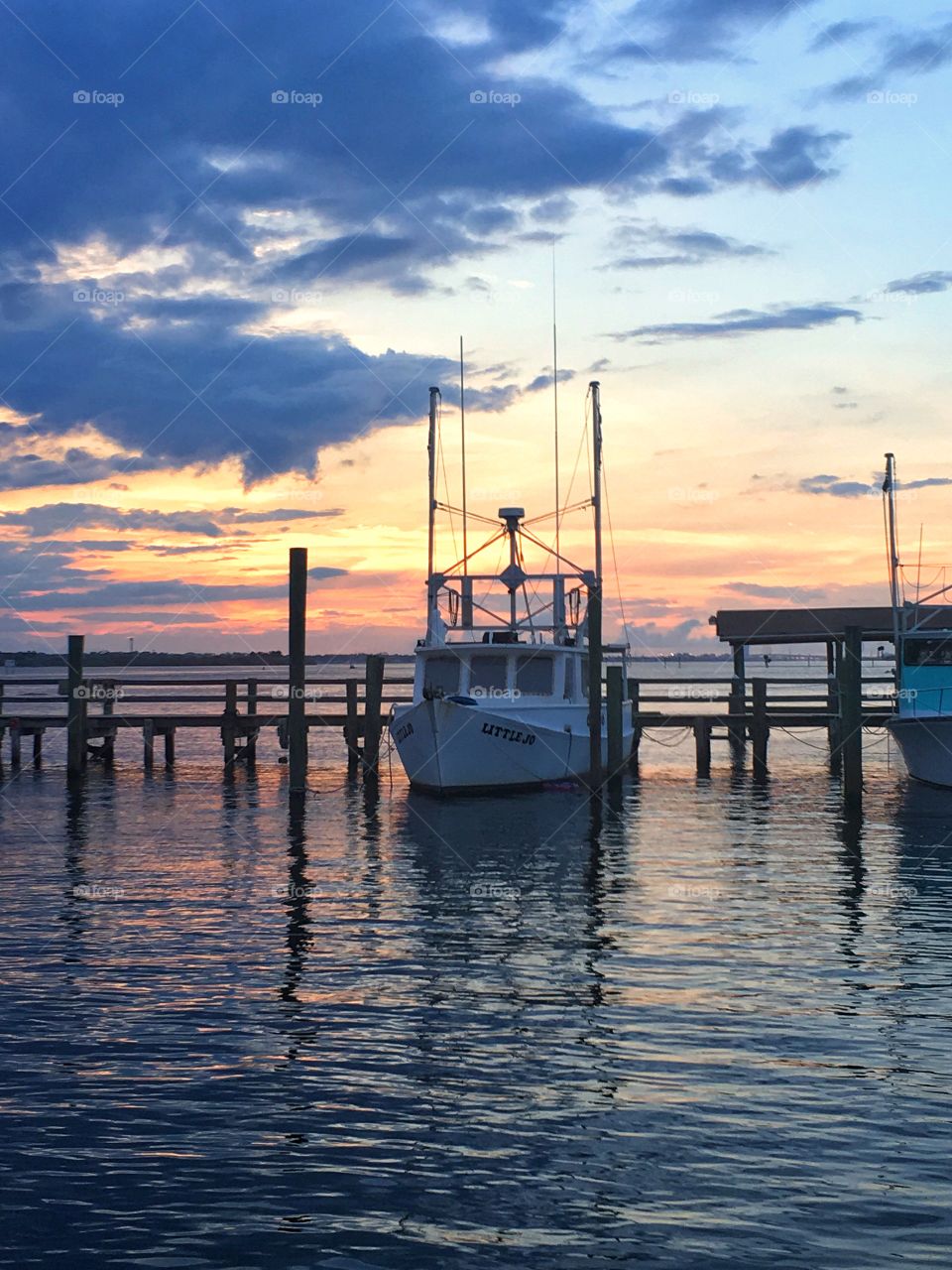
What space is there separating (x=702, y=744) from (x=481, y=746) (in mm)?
10095

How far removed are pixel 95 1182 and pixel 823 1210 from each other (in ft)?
13.8

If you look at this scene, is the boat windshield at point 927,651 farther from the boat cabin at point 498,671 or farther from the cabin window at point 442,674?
the cabin window at point 442,674

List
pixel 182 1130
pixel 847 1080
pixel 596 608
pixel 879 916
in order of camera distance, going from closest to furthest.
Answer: pixel 182 1130 → pixel 847 1080 → pixel 879 916 → pixel 596 608

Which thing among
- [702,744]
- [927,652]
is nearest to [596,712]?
[702,744]

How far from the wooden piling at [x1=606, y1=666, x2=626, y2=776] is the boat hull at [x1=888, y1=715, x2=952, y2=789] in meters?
6.48

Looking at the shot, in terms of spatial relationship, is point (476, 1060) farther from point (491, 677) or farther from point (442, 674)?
point (442, 674)

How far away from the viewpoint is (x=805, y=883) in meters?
19.0

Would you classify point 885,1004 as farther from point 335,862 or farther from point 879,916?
point 335,862

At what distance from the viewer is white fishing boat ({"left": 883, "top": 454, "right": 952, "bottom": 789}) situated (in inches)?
1228

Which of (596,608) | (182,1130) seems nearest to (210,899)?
(182,1130)

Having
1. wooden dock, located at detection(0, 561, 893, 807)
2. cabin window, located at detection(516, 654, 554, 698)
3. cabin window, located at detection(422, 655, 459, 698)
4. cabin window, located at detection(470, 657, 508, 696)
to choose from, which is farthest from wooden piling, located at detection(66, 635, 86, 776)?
cabin window, located at detection(516, 654, 554, 698)

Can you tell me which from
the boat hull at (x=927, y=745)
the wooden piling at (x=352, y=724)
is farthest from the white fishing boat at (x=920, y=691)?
the wooden piling at (x=352, y=724)

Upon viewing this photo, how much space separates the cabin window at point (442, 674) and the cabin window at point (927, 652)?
11.3m

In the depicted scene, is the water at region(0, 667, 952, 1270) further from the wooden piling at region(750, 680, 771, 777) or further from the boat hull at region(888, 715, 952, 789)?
the wooden piling at region(750, 680, 771, 777)
